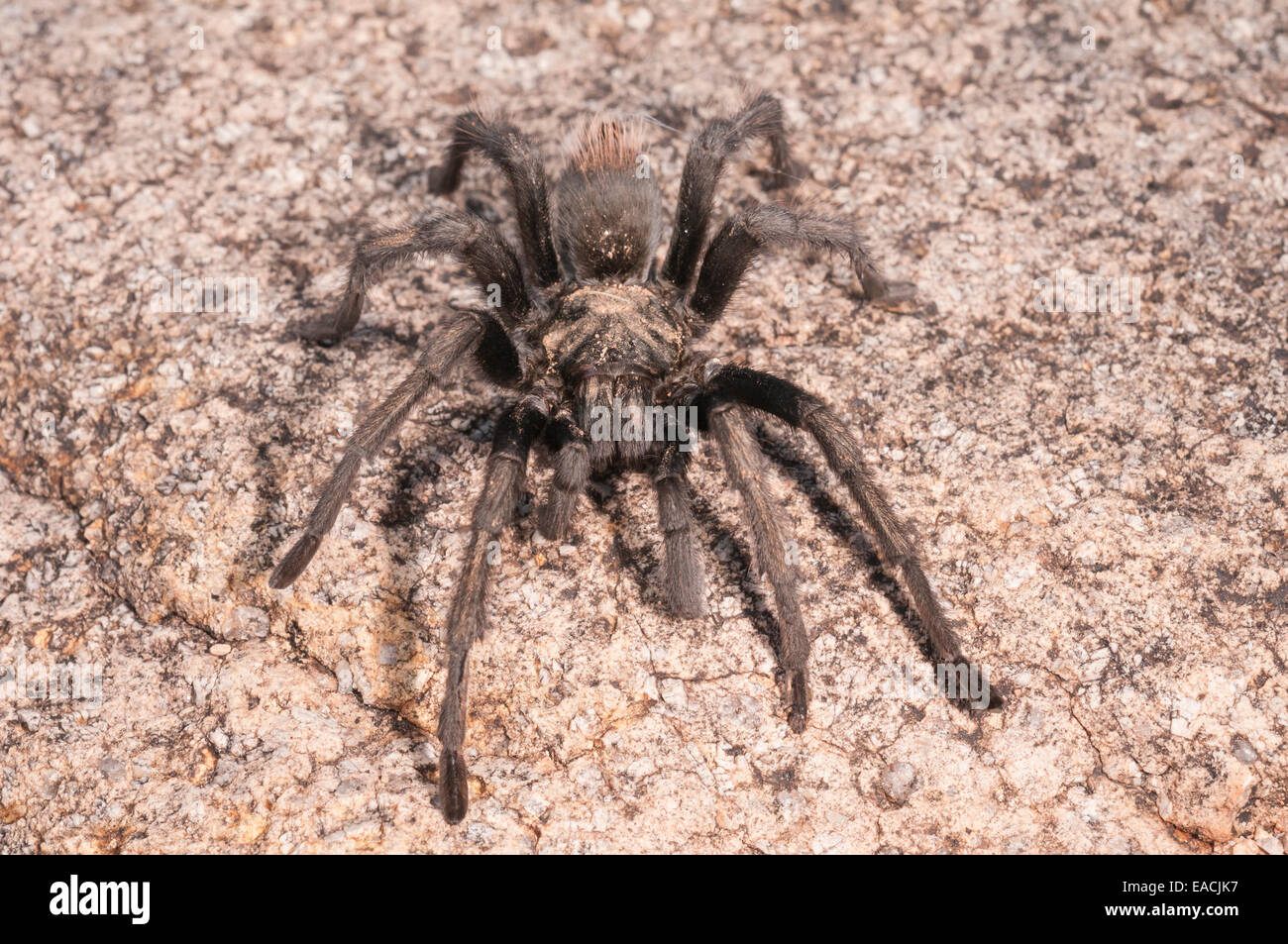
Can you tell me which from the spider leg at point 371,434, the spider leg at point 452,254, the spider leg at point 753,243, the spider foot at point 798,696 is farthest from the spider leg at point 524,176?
the spider foot at point 798,696

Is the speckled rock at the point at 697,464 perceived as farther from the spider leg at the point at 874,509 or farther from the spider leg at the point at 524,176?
the spider leg at the point at 524,176

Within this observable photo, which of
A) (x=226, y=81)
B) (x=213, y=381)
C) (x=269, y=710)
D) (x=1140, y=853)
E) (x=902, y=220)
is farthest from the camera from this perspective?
(x=226, y=81)

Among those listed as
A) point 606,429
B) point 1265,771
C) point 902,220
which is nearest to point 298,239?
point 606,429

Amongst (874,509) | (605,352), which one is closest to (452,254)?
(605,352)

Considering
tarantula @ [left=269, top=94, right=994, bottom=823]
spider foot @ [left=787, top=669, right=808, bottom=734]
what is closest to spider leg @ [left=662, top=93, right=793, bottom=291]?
tarantula @ [left=269, top=94, right=994, bottom=823]

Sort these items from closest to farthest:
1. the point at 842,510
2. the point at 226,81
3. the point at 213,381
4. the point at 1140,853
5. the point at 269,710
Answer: the point at 1140,853 < the point at 269,710 < the point at 842,510 < the point at 213,381 < the point at 226,81

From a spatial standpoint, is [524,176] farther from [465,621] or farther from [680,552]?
[465,621]

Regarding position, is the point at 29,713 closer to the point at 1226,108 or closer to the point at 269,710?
the point at 269,710
